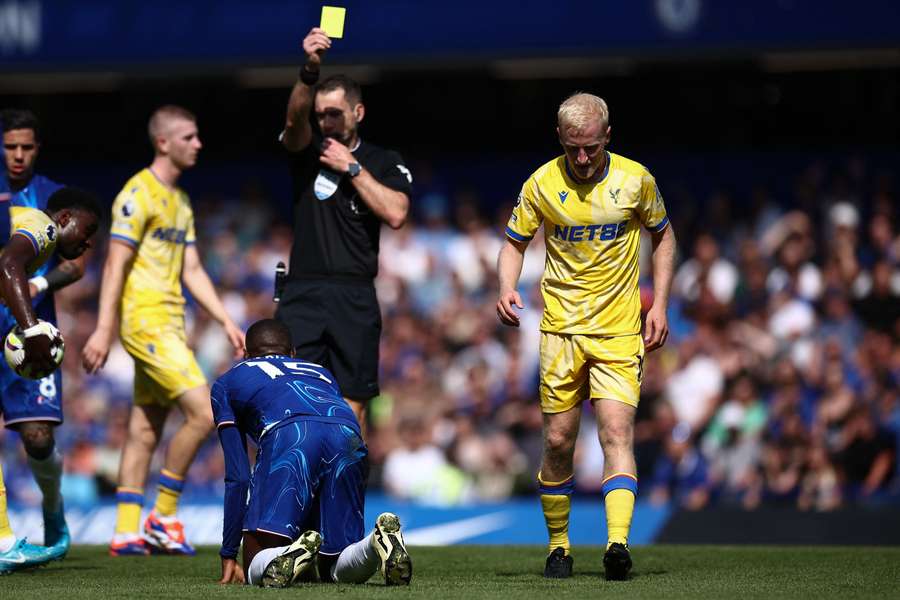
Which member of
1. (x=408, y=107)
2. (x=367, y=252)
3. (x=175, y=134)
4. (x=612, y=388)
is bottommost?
(x=612, y=388)

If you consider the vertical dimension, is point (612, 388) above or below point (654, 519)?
above

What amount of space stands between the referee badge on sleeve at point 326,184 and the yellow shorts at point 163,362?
1668mm

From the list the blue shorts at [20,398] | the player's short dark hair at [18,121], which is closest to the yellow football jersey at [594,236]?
the blue shorts at [20,398]

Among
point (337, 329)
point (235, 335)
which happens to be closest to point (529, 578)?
point (337, 329)

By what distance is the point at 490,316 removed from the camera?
52.5 feet

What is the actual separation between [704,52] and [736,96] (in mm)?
2386

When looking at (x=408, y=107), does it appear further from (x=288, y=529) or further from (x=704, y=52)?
(x=288, y=529)

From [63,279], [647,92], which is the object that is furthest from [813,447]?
[63,279]

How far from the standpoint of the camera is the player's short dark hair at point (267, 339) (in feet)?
21.6

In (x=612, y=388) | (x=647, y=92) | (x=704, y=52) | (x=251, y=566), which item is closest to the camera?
(x=251, y=566)

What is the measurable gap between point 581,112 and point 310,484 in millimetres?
2096

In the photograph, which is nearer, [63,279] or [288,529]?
[288,529]

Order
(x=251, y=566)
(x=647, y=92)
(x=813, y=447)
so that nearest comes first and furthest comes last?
(x=251, y=566), (x=813, y=447), (x=647, y=92)

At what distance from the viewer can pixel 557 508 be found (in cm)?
689
